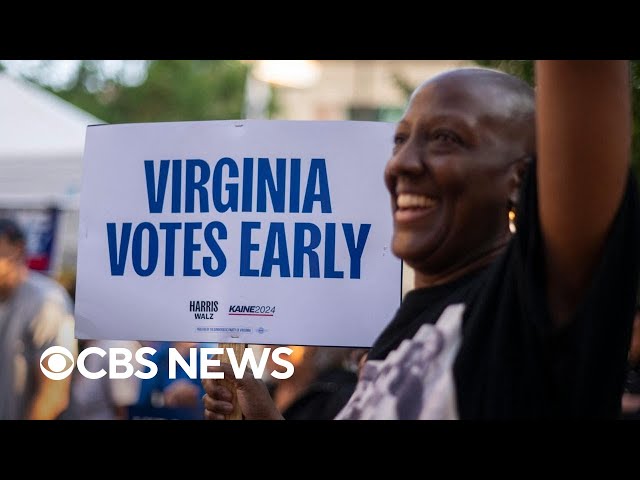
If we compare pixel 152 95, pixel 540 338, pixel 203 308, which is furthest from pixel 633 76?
pixel 152 95

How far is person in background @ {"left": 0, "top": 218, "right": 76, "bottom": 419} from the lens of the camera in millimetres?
6285

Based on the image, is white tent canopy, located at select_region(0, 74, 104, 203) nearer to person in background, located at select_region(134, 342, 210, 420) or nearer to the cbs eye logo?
the cbs eye logo

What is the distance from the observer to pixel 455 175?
209 cm

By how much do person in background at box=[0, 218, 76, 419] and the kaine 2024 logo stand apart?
3.36 meters

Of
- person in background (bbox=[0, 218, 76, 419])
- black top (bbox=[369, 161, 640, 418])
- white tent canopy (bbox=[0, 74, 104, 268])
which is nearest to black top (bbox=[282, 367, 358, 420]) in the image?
black top (bbox=[369, 161, 640, 418])

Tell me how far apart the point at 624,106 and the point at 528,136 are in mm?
532

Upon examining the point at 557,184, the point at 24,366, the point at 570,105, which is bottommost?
the point at 24,366

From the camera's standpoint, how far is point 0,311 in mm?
6570

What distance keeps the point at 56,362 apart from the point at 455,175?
535cm

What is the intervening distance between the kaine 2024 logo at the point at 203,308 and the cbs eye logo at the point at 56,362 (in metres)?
3.41

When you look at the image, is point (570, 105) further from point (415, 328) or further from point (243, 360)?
point (243, 360)

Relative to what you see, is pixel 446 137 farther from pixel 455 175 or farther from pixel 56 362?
pixel 56 362
